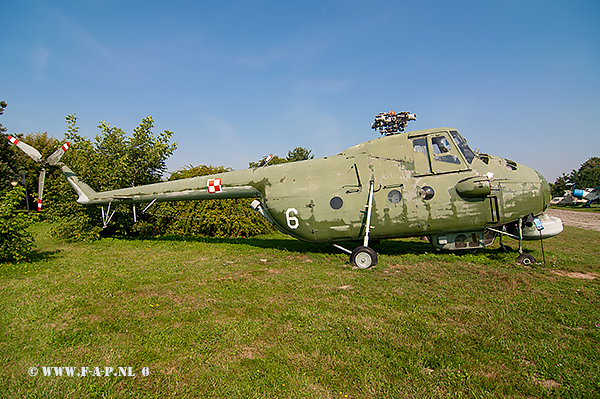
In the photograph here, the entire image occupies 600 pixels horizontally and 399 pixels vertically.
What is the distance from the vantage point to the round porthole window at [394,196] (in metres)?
9.23

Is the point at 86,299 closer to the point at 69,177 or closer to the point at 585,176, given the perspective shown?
the point at 69,177

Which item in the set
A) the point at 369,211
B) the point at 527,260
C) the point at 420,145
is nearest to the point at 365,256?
the point at 369,211

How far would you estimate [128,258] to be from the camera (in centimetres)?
1095

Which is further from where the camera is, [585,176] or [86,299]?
[585,176]

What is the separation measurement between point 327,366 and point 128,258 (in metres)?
9.65

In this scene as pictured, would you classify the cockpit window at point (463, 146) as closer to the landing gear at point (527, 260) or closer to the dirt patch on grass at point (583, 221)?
the landing gear at point (527, 260)

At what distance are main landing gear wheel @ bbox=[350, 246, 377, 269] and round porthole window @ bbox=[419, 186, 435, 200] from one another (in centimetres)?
233

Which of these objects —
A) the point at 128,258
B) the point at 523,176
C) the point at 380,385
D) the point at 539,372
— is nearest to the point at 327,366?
the point at 380,385

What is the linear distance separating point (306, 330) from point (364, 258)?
166 inches

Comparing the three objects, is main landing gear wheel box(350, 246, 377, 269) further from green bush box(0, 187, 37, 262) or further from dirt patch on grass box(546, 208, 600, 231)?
dirt patch on grass box(546, 208, 600, 231)

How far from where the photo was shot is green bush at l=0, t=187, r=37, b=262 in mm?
9195

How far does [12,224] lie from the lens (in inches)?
366

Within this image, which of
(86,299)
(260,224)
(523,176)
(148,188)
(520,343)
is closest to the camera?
(520,343)

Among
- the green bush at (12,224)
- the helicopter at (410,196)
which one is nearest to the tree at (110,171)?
the green bush at (12,224)
